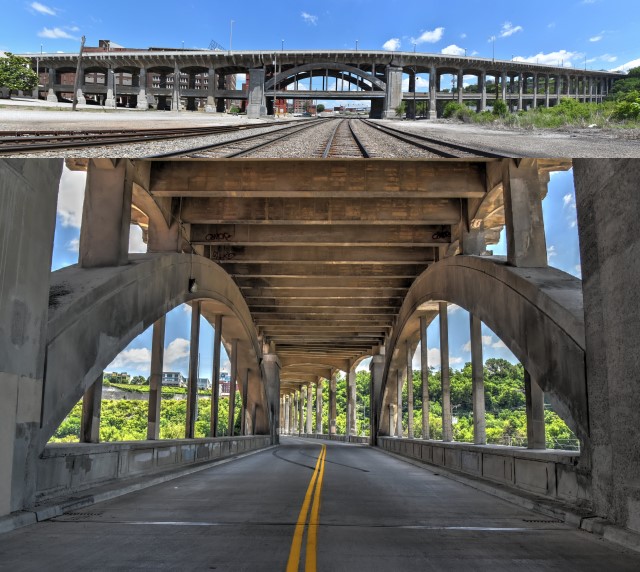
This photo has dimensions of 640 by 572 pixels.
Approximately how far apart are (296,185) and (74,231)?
728 centimetres

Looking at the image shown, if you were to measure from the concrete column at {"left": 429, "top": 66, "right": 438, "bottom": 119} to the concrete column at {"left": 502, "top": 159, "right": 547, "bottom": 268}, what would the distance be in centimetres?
459

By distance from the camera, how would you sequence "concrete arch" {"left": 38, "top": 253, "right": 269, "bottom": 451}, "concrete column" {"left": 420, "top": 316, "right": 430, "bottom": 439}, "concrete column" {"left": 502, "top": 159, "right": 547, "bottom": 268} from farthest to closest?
"concrete column" {"left": 420, "top": 316, "right": 430, "bottom": 439} → "concrete column" {"left": 502, "top": 159, "right": 547, "bottom": 268} → "concrete arch" {"left": 38, "top": 253, "right": 269, "bottom": 451}

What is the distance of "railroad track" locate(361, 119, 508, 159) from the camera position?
9.81 m

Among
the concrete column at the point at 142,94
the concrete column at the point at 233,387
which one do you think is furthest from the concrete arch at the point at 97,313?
the concrete column at the point at 233,387

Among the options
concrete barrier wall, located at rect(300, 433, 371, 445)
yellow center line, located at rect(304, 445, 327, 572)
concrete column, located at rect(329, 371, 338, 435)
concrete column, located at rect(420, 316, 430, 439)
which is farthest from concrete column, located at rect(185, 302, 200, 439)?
concrete column, located at rect(329, 371, 338, 435)

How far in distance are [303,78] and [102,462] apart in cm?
768

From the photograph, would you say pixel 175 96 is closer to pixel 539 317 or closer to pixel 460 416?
pixel 539 317

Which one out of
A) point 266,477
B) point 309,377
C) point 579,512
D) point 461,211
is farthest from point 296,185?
point 309,377

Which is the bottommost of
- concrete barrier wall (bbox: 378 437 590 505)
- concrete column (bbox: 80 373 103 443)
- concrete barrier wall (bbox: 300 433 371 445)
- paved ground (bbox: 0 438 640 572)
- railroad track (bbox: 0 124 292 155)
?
concrete barrier wall (bbox: 300 433 371 445)

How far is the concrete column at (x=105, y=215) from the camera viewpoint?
1413 centimetres

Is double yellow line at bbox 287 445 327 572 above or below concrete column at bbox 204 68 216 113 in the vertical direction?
below

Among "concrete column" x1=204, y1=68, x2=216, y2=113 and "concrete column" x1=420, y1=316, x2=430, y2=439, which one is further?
"concrete column" x1=420, y1=316, x2=430, y2=439

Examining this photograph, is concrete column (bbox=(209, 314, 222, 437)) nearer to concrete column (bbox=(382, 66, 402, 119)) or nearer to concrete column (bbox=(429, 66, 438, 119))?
concrete column (bbox=(429, 66, 438, 119))

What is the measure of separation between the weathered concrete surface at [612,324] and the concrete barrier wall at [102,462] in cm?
755
